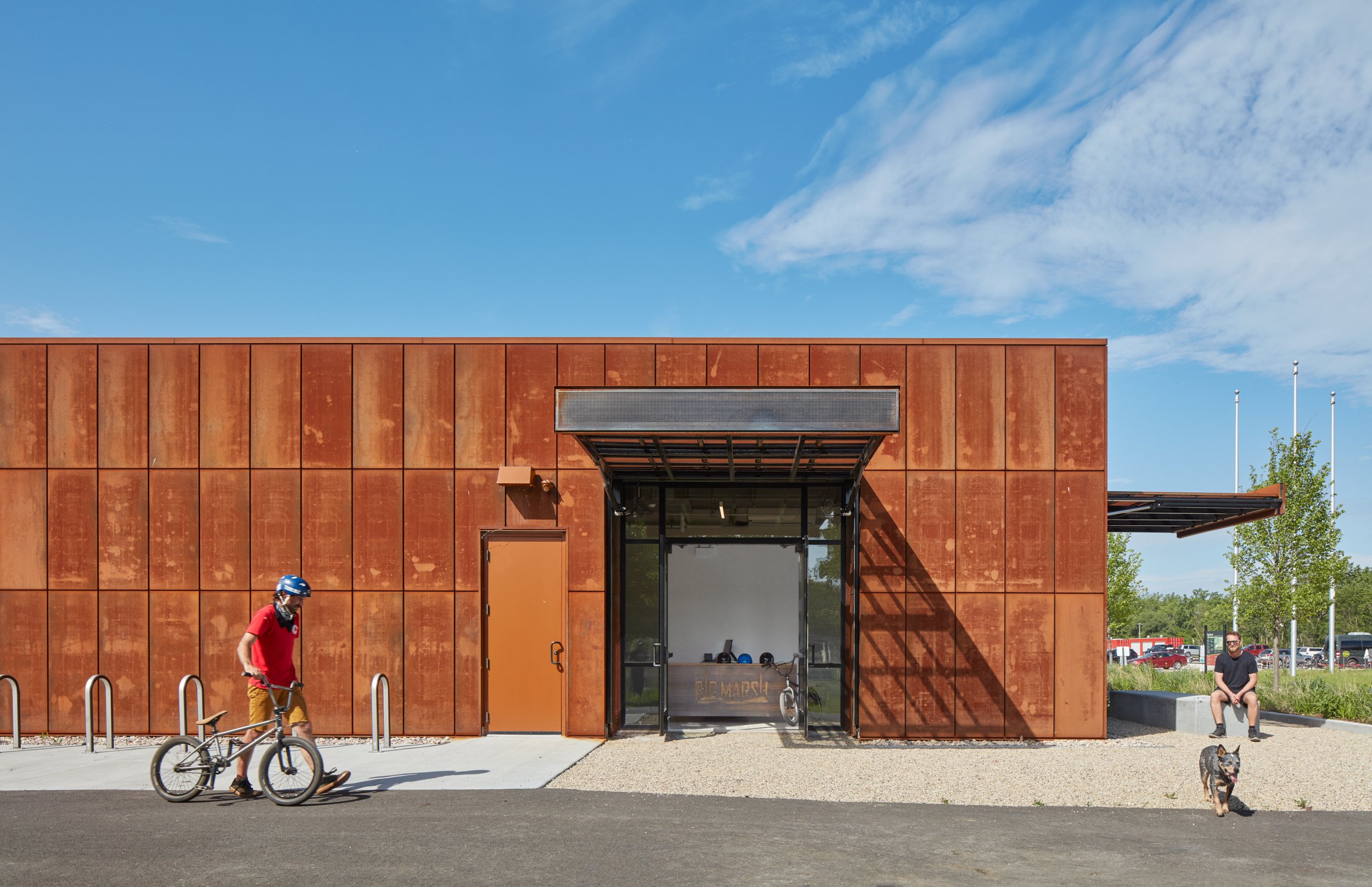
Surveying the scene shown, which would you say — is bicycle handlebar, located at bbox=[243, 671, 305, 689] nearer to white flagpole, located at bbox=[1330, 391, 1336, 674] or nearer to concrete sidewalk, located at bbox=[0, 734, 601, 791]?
concrete sidewalk, located at bbox=[0, 734, 601, 791]

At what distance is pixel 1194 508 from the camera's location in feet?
42.4

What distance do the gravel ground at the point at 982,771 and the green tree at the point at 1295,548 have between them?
12796 millimetres

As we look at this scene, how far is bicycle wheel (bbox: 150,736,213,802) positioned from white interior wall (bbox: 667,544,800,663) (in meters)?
9.27

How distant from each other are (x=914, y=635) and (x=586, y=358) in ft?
17.3

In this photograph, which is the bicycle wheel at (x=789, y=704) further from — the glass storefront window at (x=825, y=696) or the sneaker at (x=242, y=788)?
the sneaker at (x=242, y=788)

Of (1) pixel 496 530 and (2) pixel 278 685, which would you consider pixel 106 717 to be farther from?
(1) pixel 496 530

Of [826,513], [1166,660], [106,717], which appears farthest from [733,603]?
[1166,660]

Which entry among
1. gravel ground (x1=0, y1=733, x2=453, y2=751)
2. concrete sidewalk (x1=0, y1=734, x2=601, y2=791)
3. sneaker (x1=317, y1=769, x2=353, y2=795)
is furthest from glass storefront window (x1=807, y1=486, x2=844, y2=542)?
sneaker (x1=317, y1=769, x2=353, y2=795)

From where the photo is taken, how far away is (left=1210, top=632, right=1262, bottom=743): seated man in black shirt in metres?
11.8

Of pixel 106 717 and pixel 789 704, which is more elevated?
pixel 106 717

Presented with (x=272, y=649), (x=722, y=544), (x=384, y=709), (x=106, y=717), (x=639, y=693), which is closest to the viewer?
(x=272, y=649)

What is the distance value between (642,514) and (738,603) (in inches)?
209

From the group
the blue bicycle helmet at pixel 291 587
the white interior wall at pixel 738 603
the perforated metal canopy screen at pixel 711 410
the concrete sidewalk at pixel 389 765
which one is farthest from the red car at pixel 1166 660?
the blue bicycle helmet at pixel 291 587

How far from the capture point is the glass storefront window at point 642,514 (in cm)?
1189
